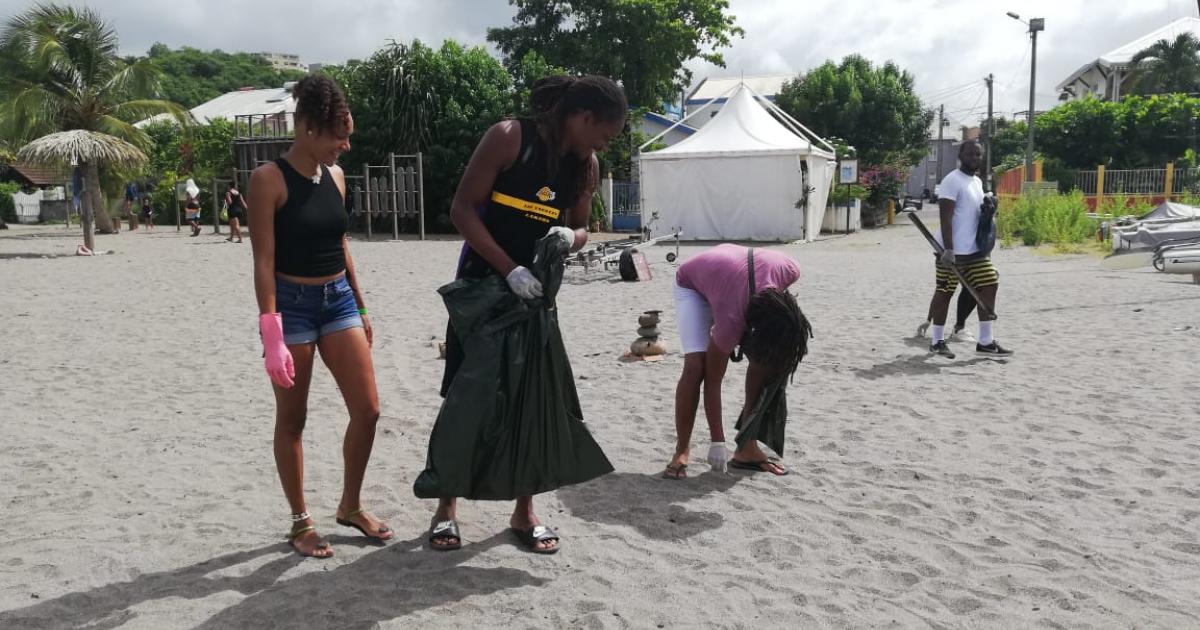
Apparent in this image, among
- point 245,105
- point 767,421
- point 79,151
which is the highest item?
point 245,105

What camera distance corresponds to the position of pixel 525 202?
129 inches

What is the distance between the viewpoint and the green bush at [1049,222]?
61.2 ft

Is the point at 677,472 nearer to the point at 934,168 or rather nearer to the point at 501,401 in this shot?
the point at 501,401

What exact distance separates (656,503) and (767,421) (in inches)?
28.0

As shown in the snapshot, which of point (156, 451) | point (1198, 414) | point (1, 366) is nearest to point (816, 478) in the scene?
point (1198, 414)

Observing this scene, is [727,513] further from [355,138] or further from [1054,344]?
[355,138]

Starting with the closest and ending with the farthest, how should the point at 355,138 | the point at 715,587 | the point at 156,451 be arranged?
1. the point at 715,587
2. the point at 156,451
3. the point at 355,138

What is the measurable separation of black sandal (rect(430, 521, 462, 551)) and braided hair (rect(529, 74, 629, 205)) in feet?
4.46

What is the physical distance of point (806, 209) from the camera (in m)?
21.5

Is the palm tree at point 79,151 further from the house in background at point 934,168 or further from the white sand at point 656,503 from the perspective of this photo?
the house in background at point 934,168

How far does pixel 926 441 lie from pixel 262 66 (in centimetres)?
9809

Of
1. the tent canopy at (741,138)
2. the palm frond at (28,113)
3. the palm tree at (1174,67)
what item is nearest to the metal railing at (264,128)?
the palm frond at (28,113)

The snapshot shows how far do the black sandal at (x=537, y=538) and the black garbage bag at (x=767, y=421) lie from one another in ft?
3.93

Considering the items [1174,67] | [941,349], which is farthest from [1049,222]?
[1174,67]
